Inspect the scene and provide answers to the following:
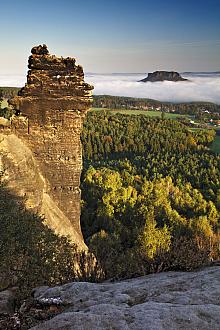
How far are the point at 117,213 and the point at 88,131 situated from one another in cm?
7660

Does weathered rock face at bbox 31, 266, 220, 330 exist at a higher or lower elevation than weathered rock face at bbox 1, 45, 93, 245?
lower

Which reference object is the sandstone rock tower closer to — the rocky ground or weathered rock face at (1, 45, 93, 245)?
weathered rock face at (1, 45, 93, 245)

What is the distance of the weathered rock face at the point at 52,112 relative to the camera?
19.5 meters

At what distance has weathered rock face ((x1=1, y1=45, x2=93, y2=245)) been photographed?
1950 centimetres

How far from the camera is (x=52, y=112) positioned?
1975 centimetres

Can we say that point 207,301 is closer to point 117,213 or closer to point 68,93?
point 68,93

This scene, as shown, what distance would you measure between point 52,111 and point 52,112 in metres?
0.05

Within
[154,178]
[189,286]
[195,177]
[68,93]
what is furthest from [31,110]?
[195,177]

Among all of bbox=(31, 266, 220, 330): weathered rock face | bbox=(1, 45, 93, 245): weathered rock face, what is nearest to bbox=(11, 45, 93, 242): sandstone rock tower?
bbox=(1, 45, 93, 245): weathered rock face

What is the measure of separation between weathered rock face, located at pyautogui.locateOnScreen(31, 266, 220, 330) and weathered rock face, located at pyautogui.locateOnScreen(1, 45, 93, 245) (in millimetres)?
11969

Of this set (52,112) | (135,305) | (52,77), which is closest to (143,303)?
(135,305)

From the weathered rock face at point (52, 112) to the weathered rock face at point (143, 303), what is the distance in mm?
11969

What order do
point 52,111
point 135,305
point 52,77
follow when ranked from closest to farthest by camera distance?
point 135,305, point 52,77, point 52,111

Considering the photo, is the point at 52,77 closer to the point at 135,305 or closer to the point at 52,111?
the point at 52,111
